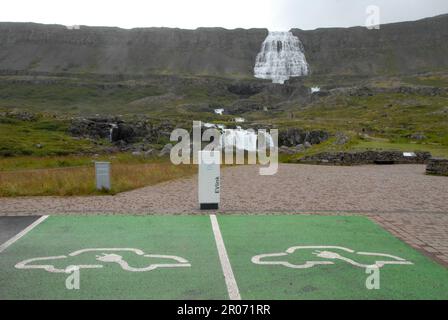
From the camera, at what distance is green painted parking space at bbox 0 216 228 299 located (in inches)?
237

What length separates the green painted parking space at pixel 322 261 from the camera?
6145mm

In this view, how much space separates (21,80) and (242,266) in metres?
132

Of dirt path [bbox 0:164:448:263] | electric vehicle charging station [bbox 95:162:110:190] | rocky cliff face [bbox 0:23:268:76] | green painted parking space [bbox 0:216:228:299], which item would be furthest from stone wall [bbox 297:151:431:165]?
rocky cliff face [bbox 0:23:268:76]

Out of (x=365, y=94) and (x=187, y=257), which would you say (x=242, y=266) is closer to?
(x=187, y=257)

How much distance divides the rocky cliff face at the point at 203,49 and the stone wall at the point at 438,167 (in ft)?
443

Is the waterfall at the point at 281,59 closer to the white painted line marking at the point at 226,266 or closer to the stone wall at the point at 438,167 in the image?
the stone wall at the point at 438,167

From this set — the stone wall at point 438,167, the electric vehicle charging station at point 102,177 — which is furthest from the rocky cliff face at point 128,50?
the electric vehicle charging station at point 102,177

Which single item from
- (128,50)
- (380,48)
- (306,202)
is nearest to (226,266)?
(306,202)

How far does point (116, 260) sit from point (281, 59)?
171792 millimetres

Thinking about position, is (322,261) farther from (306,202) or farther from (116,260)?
(306,202)

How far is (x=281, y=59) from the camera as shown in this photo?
571 ft

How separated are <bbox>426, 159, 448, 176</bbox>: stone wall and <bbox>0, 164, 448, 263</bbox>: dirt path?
3829 mm

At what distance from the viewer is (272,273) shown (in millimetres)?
6781

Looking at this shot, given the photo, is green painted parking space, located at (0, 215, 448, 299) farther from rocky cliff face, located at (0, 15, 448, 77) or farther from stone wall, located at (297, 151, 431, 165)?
rocky cliff face, located at (0, 15, 448, 77)
